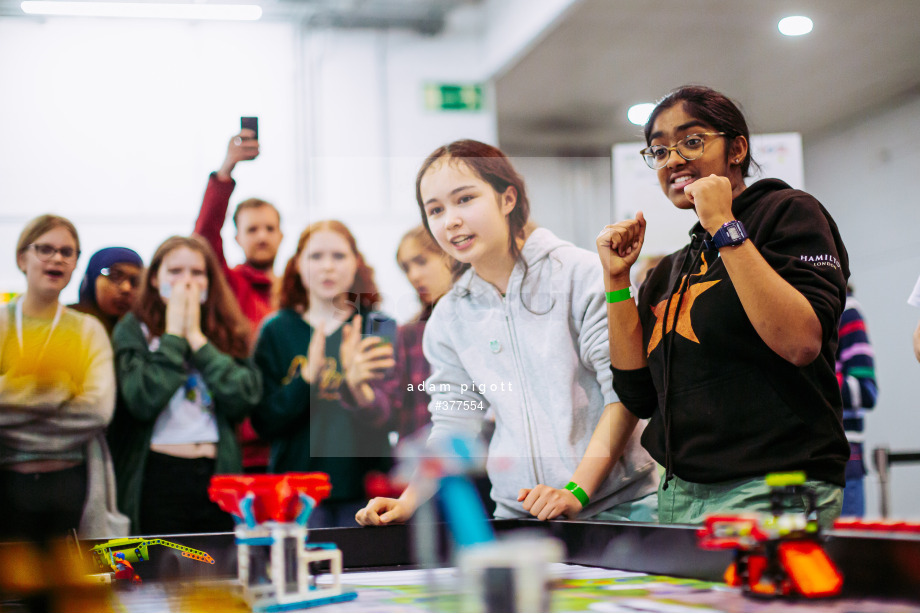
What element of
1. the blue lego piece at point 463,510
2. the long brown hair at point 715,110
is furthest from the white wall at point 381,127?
the blue lego piece at point 463,510

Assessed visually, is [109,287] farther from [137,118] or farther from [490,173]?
[490,173]

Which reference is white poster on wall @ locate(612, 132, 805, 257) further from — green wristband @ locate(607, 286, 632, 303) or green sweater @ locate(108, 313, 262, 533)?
green sweater @ locate(108, 313, 262, 533)

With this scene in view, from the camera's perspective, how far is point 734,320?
1.13m

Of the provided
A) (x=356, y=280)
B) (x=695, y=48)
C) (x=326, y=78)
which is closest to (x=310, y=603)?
(x=356, y=280)

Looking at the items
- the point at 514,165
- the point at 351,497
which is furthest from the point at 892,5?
the point at 351,497

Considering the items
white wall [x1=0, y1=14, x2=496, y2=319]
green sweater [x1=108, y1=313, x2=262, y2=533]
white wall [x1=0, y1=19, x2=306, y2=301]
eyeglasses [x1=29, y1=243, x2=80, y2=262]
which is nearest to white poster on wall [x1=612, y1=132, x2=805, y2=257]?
white wall [x1=0, y1=14, x2=496, y2=319]

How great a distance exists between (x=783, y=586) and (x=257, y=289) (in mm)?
2214

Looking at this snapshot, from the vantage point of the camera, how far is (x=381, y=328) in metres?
1.79

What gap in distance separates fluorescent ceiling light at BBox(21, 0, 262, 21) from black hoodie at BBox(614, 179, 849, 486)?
2604mm

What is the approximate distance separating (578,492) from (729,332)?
353 millimetres

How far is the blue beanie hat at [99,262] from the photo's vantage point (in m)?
2.41

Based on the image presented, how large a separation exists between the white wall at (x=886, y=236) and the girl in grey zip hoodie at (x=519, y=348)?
2543 mm

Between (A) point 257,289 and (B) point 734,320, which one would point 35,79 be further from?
(B) point 734,320

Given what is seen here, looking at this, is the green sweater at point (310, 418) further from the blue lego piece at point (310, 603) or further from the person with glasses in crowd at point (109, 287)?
the blue lego piece at point (310, 603)
